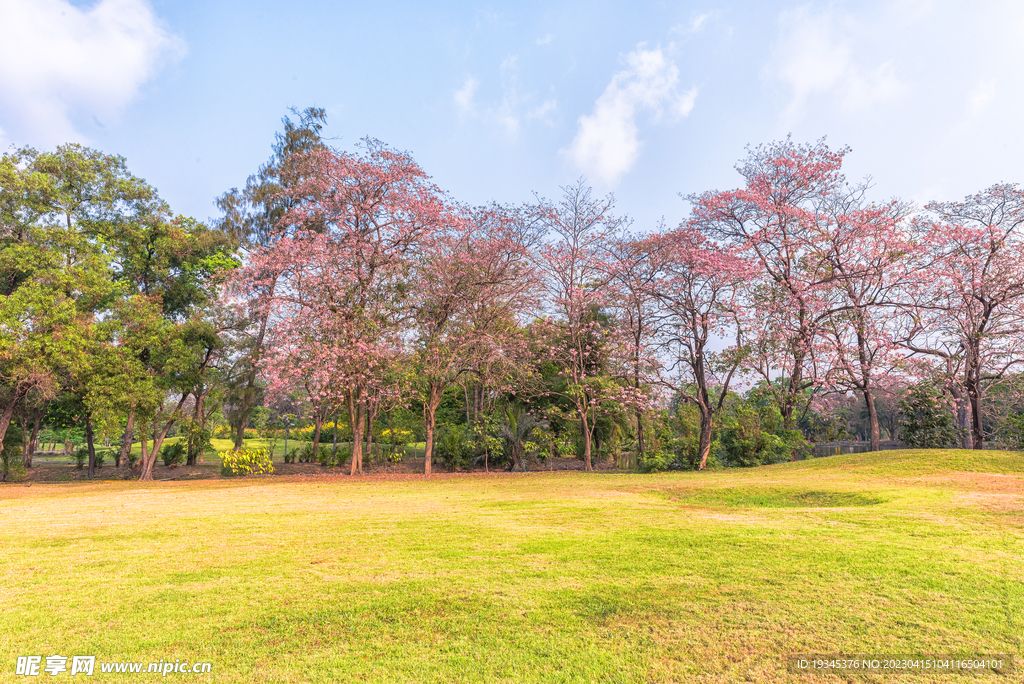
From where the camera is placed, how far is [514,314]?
16938 millimetres

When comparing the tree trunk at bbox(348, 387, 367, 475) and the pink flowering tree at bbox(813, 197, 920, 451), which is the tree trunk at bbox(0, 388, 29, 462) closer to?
the tree trunk at bbox(348, 387, 367, 475)

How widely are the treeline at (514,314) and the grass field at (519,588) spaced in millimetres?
8104

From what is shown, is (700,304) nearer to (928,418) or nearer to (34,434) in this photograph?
(928,418)

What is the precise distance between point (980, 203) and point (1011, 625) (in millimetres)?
19036

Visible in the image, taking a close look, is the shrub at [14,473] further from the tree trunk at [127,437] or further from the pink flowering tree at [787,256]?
the pink flowering tree at [787,256]

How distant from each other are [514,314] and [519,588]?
13.1 m

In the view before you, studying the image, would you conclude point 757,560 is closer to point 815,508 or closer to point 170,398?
point 815,508

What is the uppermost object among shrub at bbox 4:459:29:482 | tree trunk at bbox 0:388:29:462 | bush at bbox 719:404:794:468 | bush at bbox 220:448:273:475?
tree trunk at bbox 0:388:29:462

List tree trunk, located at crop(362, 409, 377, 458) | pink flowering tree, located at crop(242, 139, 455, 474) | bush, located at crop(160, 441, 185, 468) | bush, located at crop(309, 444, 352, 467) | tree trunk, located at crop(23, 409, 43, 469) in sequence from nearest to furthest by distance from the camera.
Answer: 1. pink flowering tree, located at crop(242, 139, 455, 474)
2. tree trunk, located at crop(362, 409, 377, 458)
3. tree trunk, located at crop(23, 409, 43, 469)
4. bush, located at crop(309, 444, 352, 467)
5. bush, located at crop(160, 441, 185, 468)

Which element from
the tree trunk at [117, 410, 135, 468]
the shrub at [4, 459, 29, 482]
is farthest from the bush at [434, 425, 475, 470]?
the shrub at [4, 459, 29, 482]

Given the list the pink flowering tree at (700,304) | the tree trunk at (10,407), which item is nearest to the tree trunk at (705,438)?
the pink flowering tree at (700,304)

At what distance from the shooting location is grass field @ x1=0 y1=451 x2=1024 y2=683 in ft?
10.0

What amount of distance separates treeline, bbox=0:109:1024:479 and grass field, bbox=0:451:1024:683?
26.6 ft

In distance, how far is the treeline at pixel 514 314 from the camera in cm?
1508
